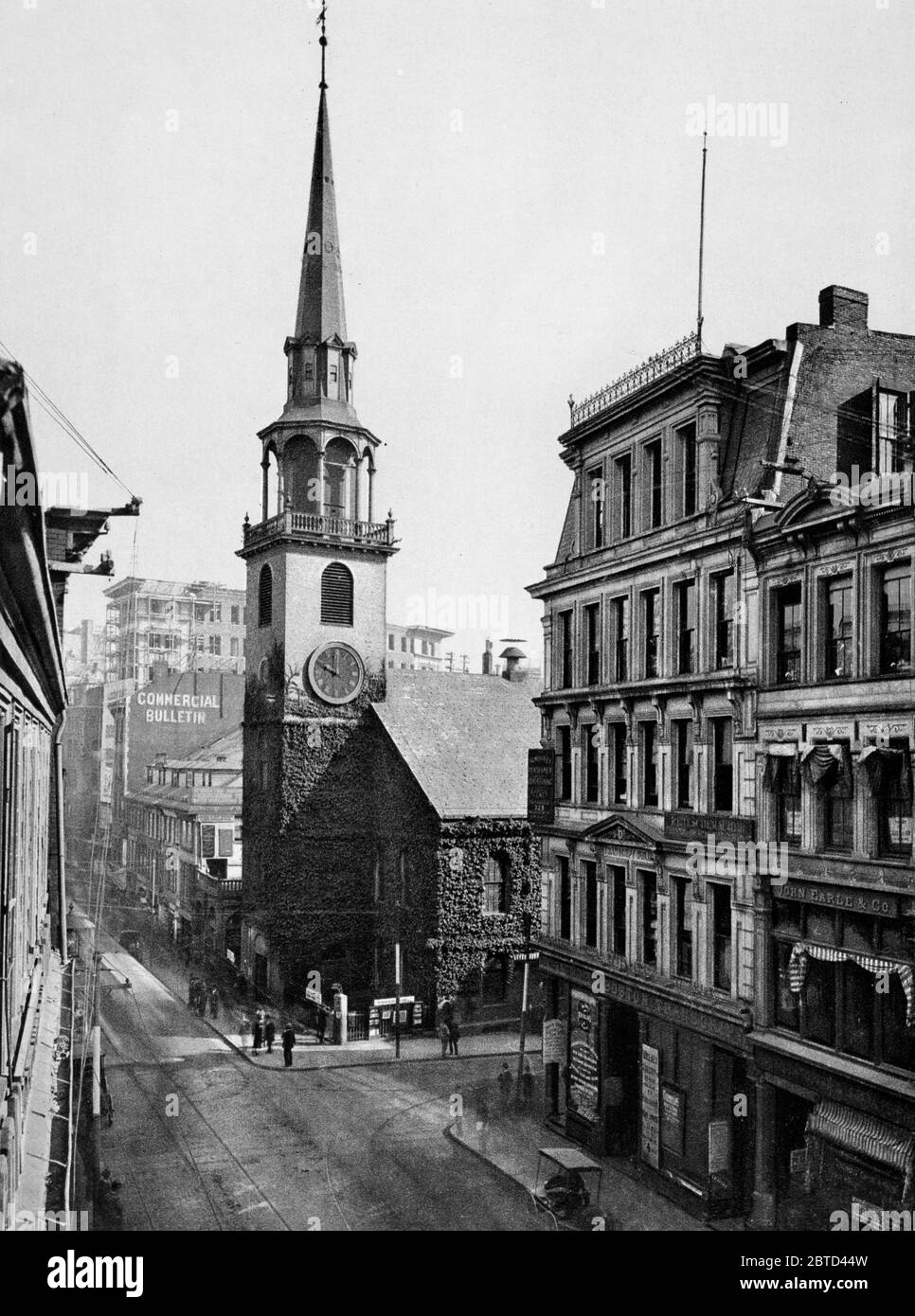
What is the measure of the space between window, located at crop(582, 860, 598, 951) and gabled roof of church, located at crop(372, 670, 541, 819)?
36.0 ft

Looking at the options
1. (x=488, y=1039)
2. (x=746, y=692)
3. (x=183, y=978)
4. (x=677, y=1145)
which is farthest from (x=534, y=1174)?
(x=183, y=978)

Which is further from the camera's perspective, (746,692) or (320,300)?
(320,300)

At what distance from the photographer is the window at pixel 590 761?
26.3 metres

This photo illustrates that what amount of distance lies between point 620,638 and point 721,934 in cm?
716

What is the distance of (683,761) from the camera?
75.8 feet

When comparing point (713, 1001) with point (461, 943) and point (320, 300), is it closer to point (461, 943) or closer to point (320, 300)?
point (461, 943)

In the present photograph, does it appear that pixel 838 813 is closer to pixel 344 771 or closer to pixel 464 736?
pixel 464 736

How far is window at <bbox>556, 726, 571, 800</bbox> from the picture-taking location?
27531mm

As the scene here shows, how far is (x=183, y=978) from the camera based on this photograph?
136 feet

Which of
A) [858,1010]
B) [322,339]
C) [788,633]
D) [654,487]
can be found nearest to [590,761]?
[654,487]

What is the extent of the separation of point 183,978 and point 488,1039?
43.0 feet

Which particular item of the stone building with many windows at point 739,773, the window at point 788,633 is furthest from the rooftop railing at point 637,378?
the window at point 788,633

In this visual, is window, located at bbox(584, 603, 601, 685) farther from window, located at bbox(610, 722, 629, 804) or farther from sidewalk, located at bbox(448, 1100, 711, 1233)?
sidewalk, located at bbox(448, 1100, 711, 1233)
